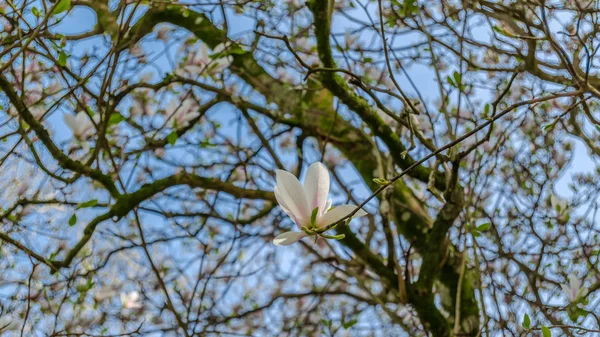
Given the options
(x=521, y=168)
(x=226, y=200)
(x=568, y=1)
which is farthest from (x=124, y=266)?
(x=568, y=1)

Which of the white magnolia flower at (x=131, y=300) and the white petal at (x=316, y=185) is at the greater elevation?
the white magnolia flower at (x=131, y=300)

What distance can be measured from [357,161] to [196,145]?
680 millimetres

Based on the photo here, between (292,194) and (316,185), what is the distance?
43 mm

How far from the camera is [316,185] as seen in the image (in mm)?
964

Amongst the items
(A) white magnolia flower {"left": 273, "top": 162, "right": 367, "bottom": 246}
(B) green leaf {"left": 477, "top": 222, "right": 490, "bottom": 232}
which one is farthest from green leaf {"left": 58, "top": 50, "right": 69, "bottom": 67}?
(B) green leaf {"left": 477, "top": 222, "right": 490, "bottom": 232}

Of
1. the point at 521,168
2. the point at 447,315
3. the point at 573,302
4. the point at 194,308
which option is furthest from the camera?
the point at 194,308

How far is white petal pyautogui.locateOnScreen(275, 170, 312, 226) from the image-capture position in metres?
0.96

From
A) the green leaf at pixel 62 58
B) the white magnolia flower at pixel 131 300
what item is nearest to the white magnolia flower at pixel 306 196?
the green leaf at pixel 62 58

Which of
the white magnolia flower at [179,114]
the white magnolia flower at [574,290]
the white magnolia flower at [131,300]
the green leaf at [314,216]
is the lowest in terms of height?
the green leaf at [314,216]

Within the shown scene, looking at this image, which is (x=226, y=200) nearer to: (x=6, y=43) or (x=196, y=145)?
(x=196, y=145)

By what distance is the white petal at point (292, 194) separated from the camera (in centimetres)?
96

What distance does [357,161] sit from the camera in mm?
2453

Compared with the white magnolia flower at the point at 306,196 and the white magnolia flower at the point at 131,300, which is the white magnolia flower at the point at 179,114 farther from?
the white magnolia flower at the point at 306,196

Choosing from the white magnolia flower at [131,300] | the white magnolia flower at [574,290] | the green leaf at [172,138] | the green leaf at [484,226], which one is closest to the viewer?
the green leaf at [484,226]
